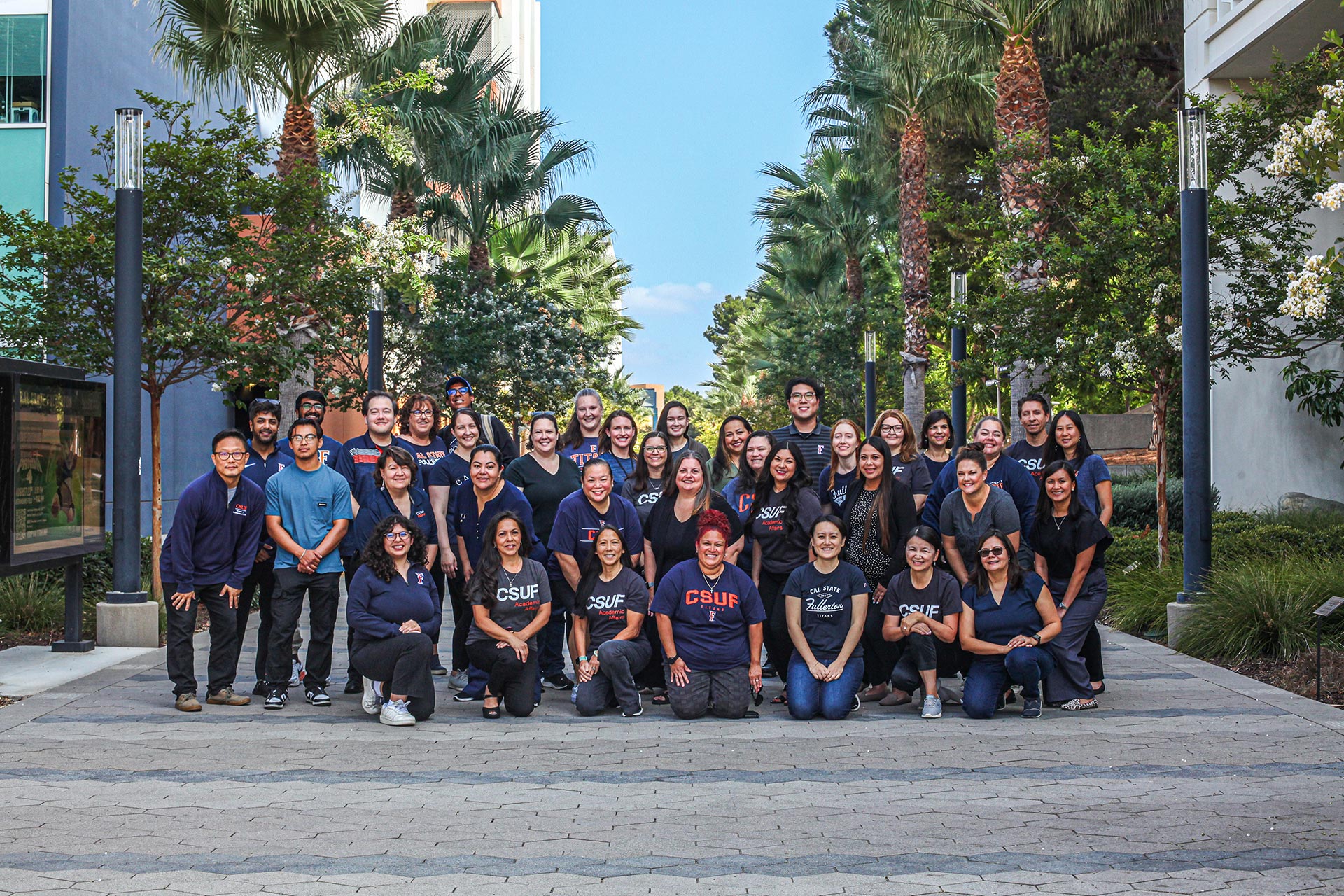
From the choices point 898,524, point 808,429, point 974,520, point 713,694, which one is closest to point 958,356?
point 808,429

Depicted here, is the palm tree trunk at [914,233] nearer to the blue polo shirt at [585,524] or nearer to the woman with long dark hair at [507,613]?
the blue polo shirt at [585,524]

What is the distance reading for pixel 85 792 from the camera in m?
6.02

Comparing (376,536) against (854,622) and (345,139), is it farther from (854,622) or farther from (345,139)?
(345,139)

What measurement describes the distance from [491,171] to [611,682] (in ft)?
58.7

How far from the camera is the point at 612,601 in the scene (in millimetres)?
8188

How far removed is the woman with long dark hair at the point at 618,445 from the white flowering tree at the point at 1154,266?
5926mm

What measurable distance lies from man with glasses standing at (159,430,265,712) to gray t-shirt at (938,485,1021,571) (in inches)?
175

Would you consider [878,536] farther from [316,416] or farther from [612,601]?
[316,416]

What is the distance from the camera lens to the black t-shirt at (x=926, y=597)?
7.93m

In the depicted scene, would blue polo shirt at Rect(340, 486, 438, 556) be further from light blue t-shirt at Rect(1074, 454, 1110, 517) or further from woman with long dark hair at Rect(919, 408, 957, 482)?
light blue t-shirt at Rect(1074, 454, 1110, 517)

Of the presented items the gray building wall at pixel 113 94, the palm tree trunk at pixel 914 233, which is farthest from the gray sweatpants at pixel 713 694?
the palm tree trunk at pixel 914 233

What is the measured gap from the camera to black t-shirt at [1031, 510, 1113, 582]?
8305 mm

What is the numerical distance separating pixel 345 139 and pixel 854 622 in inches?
592

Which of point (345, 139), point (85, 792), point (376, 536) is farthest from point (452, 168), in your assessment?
point (85, 792)
